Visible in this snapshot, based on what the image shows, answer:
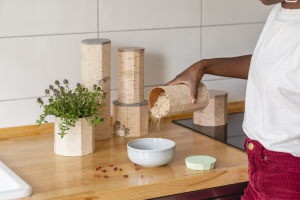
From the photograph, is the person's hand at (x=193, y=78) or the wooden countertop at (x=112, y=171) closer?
the wooden countertop at (x=112, y=171)

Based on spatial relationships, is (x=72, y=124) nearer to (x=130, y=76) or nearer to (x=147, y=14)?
(x=130, y=76)

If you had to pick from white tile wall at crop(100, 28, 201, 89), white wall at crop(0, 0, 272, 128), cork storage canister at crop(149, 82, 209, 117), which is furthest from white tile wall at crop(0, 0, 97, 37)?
cork storage canister at crop(149, 82, 209, 117)

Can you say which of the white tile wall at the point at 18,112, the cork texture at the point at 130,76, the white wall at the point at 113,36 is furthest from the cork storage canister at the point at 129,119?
the white tile wall at the point at 18,112

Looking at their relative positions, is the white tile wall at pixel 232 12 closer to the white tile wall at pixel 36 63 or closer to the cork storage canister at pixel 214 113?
the cork storage canister at pixel 214 113

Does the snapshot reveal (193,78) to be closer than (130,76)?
Yes

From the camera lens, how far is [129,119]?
1374mm

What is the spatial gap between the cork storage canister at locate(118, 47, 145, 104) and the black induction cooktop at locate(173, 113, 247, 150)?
0.26m

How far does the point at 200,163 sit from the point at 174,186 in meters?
0.11

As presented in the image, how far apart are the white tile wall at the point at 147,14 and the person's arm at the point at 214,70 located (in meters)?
0.44

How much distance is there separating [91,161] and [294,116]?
58cm

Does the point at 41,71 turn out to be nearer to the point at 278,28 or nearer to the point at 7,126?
the point at 7,126

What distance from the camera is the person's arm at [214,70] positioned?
44.5 inches

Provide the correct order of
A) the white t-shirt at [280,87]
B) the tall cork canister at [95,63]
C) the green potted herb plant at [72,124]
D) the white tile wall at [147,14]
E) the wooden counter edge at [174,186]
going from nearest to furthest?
the white t-shirt at [280,87] → the wooden counter edge at [174,186] → the green potted herb plant at [72,124] → the tall cork canister at [95,63] → the white tile wall at [147,14]

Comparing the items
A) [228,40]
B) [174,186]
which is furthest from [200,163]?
[228,40]
